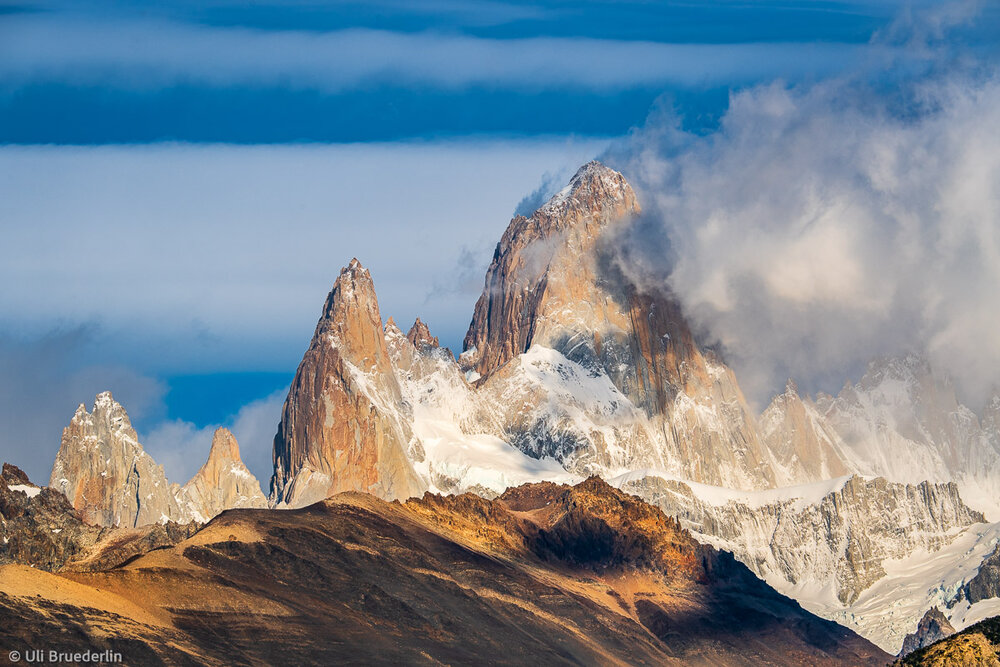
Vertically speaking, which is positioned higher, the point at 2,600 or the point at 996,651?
the point at 2,600

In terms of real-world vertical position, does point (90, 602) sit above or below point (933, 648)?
above

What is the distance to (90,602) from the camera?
650 feet

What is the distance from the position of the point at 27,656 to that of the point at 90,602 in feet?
59.8

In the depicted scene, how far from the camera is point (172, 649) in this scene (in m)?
199

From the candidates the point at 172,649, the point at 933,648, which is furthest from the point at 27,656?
the point at 933,648

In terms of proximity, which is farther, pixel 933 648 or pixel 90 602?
pixel 90 602

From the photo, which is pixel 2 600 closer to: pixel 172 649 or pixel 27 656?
pixel 27 656

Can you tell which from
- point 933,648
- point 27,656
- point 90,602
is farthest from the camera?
point 90,602

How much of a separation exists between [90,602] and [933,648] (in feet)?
298

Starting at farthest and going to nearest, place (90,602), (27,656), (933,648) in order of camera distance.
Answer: (90,602) < (27,656) < (933,648)

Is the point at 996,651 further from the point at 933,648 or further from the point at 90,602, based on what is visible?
the point at 90,602

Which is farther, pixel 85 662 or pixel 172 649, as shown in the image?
pixel 172 649

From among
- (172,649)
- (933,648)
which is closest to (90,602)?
(172,649)

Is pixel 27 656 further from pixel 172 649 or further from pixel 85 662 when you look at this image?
pixel 172 649
